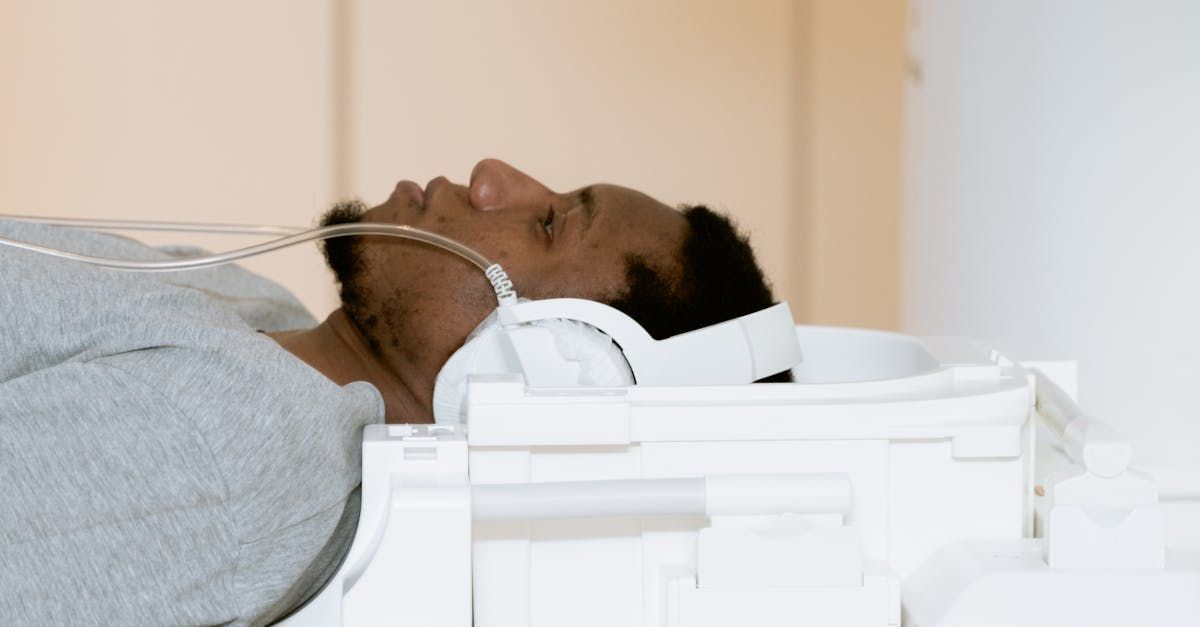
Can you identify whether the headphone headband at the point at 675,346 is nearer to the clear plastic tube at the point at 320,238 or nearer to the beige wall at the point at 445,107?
the clear plastic tube at the point at 320,238

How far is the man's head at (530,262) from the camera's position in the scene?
1172 millimetres

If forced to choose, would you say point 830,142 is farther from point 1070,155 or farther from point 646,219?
point 646,219

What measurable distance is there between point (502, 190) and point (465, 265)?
0.11 meters

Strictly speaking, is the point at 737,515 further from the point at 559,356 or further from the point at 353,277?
the point at 353,277

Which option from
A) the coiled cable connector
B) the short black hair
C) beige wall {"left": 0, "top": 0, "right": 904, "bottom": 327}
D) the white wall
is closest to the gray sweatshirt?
the coiled cable connector

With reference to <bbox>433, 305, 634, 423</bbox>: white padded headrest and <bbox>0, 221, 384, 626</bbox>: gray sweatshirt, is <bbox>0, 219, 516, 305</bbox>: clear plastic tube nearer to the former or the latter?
<bbox>433, 305, 634, 423</bbox>: white padded headrest

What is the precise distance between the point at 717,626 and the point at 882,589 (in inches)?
4.7

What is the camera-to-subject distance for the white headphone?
996 mm

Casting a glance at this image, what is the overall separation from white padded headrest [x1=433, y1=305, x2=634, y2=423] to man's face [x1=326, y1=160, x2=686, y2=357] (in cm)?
14

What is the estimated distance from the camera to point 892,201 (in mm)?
3166

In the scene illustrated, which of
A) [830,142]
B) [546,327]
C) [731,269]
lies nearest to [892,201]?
[830,142]

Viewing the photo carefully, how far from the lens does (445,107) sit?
2982mm

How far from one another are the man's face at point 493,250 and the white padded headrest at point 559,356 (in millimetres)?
141

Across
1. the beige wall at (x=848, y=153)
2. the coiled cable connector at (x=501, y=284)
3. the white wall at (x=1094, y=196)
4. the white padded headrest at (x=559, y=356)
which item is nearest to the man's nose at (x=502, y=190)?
the coiled cable connector at (x=501, y=284)
